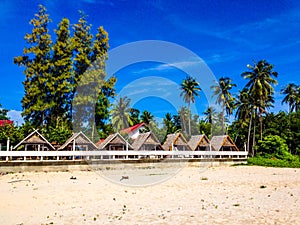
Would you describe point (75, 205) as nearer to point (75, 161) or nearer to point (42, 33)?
point (75, 161)

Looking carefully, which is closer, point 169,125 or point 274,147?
point 274,147

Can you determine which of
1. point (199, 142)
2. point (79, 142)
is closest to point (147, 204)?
point (79, 142)

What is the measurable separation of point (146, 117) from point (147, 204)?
42383mm

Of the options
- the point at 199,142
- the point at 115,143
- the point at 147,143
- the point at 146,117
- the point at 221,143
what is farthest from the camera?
the point at 146,117

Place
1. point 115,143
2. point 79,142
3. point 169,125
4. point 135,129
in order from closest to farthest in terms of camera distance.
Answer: point 79,142 < point 115,143 < point 169,125 < point 135,129

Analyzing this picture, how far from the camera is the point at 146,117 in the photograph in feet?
172

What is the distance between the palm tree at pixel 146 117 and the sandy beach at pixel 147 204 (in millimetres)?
37606

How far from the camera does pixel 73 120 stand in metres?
32.2

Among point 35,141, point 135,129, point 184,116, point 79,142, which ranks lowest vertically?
point 79,142

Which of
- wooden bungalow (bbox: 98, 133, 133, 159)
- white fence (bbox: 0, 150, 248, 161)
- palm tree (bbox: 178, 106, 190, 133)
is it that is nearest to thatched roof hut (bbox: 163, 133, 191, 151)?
white fence (bbox: 0, 150, 248, 161)

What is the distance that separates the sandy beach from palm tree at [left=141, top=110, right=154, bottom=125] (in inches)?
1481

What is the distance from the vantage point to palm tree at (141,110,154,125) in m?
52.3

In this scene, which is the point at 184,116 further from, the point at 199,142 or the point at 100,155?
the point at 100,155

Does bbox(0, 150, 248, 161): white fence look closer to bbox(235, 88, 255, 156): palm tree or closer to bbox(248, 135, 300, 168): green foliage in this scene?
bbox(248, 135, 300, 168): green foliage
